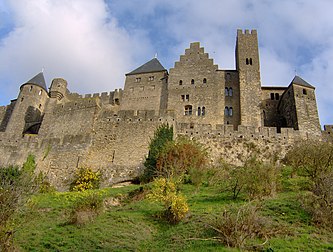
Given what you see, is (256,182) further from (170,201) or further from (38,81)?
(38,81)

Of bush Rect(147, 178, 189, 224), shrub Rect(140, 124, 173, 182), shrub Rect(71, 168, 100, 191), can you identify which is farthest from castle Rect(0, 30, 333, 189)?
bush Rect(147, 178, 189, 224)

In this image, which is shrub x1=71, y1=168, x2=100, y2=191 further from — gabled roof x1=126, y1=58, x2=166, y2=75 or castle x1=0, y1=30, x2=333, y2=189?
gabled roof x1=126, y1=58, x2=166, y2=75

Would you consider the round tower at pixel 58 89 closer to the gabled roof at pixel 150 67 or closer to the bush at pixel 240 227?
the gabled roof at pixel 150 67

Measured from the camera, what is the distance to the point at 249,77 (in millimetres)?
34312

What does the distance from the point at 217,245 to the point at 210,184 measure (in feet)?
27.5

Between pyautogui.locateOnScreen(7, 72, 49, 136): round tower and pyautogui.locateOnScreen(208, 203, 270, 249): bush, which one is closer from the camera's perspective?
pyautogui.locateOnScreen(208, 203, 270, 249): bush

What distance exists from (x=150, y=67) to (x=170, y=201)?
1016 inches

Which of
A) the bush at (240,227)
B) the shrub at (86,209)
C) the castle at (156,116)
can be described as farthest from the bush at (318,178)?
the shrub at (86,209)

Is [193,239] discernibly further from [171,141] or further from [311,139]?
[311,139]

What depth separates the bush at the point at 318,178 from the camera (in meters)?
13.1

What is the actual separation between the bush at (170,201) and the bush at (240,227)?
6.04 feet

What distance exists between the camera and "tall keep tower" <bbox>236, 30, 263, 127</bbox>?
106 ft

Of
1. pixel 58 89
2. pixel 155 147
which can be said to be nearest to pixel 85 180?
pixel 155 147

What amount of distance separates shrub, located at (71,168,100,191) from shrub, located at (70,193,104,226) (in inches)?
287
